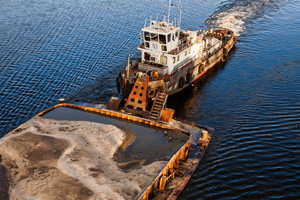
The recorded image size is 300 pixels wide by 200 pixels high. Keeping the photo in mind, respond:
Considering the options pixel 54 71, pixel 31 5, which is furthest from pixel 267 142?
pixel 31 5

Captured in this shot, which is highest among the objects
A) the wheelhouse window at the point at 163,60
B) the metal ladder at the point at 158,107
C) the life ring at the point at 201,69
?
the wheelhouse window at the point at 163,60

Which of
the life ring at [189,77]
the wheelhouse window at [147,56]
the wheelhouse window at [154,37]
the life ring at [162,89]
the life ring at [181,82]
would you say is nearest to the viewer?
the life ring at [162,89]

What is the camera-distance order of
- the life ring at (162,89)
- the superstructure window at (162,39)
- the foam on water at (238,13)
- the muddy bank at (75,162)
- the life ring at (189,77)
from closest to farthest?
the muddy bank at (75,162), the life ring at (162,89), the superstructure window at (162,39), the life ring at (189,77), the foam on water at (238,13)

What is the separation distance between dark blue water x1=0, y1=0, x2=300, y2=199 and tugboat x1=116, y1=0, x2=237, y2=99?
2.20 metres

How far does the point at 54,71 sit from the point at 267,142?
82.6 ft

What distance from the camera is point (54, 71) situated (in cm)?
3469

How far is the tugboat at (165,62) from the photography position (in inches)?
1112

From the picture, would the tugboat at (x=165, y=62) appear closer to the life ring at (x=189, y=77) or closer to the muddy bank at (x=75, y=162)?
the life ring at (x=189, y=77)

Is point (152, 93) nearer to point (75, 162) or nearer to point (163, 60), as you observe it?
point (163, 60)

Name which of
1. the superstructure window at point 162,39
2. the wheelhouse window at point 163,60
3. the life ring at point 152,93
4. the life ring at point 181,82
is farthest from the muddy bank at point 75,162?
the superstructure window at point 162,39

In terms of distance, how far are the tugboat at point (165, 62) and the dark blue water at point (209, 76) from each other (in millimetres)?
2204

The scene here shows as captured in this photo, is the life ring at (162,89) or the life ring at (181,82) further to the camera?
the life ring at (181,82)

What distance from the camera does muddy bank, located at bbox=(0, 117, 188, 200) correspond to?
1566 centimetres

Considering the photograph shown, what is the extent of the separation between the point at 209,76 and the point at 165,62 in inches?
353
